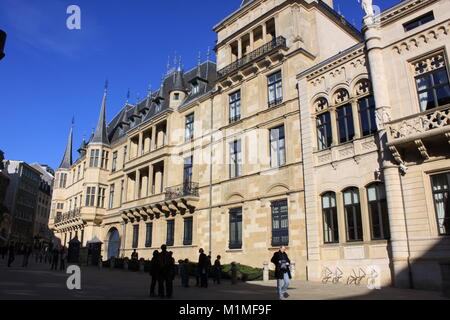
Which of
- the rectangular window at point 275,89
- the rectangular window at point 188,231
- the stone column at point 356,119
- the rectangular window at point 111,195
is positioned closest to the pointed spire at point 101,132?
the rectangular window at point 111,195

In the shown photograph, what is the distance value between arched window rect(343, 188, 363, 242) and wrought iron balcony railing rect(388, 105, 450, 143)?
12.3 ft

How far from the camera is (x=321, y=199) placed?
20719 mm

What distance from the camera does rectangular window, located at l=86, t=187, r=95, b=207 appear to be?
42.7 metres

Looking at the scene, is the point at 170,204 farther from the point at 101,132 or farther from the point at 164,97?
the point at 101,132

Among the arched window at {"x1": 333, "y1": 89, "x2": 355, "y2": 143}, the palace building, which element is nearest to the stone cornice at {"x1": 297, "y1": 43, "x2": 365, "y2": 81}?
the palace building

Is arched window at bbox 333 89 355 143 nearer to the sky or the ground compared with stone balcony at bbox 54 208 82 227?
nearer to the sky

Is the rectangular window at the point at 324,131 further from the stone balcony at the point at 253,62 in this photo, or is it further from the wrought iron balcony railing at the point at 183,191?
the wrought iron balcony railing at the point at 183,191

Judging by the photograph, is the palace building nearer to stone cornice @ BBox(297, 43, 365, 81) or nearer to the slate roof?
stone cornice @ BBox(297, 43, 365, 81)

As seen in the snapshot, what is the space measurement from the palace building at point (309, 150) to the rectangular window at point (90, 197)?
6.50m

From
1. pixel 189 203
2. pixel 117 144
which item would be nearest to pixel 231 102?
pixel 189 203

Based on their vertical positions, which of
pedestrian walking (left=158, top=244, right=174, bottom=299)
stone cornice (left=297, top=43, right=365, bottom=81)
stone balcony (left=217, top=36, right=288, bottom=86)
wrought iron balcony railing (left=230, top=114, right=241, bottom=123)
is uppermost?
stone balcony (left=217, top=36, right=288, bottom=86)

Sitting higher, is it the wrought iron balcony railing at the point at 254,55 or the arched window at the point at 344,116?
the wrought iron balcony railing at the point at 254,55

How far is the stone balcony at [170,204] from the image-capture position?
2883 centimetres

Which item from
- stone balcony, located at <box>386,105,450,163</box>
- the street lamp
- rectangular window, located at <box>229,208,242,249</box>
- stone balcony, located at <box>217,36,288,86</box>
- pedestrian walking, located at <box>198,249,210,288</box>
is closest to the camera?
the street lamp
